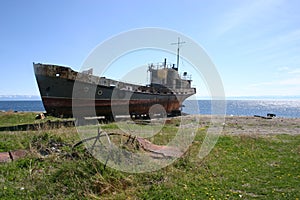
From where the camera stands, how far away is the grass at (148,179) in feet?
17.9

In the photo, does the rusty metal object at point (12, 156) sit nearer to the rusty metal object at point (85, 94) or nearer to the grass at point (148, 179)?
the grass at point (148, 179)

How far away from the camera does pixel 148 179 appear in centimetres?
634

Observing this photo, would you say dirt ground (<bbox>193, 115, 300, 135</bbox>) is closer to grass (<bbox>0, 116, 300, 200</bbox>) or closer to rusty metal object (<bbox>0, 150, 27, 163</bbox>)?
grass (<bbox>0, 116, 300, 200</bbox>)

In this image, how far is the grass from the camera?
546 centimetres

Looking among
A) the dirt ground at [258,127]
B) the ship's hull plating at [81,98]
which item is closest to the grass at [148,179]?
the dirt ground at [258,127]

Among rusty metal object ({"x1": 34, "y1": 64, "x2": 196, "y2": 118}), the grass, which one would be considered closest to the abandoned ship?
rusty metal object ({"x1": 34, "y1": 64, "x2": 196, "y2": 118})

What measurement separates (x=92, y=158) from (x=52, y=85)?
45.1ft

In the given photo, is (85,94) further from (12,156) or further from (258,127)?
(258,127)

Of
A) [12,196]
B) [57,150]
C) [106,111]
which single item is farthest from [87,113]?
[12,196]

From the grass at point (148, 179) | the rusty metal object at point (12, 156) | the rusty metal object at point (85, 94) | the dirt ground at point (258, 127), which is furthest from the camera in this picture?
the rusty metal object at point (85, 94)

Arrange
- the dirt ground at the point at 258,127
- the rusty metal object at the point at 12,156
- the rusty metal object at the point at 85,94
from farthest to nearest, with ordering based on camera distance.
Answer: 1. the rusty metal object at the point at 85,94
2. the dirt ground at the point at 258,127
3. the rusty metal object at the point at 12,156

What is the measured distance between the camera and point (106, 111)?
2172 cm

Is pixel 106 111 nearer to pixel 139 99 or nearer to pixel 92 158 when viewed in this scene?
pixel 139 99

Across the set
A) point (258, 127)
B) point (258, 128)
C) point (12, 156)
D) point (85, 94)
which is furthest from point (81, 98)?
point (258, 127)
